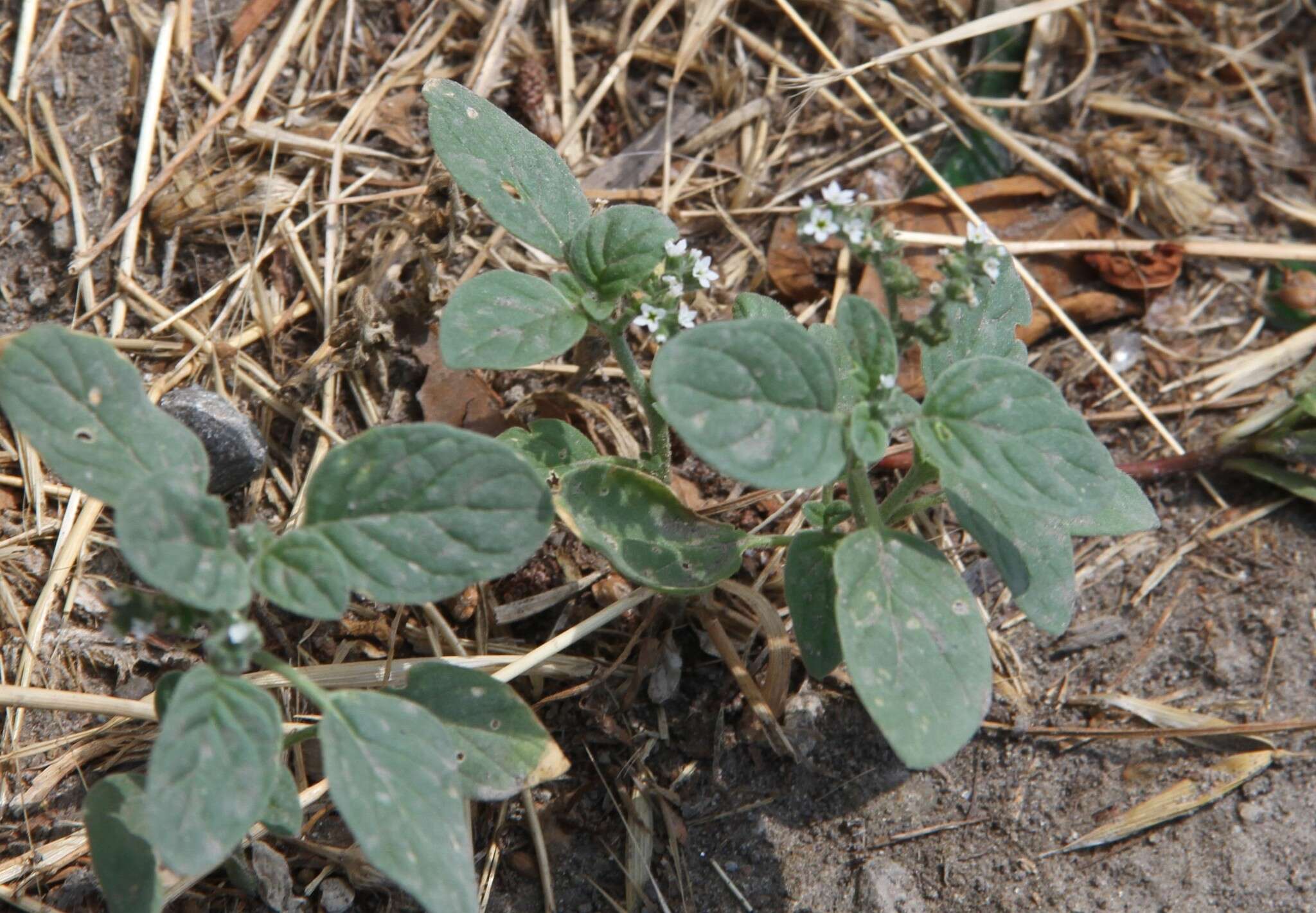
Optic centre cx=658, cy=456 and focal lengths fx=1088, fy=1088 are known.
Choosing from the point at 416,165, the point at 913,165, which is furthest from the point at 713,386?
the point at 913,165

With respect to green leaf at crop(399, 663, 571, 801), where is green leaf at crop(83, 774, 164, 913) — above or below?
above

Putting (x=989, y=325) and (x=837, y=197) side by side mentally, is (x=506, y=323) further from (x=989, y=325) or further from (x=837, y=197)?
(x=989, y=325)

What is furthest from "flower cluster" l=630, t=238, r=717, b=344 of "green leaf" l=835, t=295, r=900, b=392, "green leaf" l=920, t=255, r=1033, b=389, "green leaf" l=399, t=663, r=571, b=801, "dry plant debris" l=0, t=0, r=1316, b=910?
"green leaf" l=399, t=663, r=571, b=801

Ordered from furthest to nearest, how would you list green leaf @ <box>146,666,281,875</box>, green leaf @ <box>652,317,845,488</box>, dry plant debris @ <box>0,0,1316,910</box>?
dry plant debris @ <box>0,0,1316,910</box>, green leaf @ <box>652,317,845,488</box>, green leaf @ <box>146,666,281,875</box>

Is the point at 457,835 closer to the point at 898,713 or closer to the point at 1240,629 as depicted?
the point at 898,713

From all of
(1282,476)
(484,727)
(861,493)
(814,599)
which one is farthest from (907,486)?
(1282,476)

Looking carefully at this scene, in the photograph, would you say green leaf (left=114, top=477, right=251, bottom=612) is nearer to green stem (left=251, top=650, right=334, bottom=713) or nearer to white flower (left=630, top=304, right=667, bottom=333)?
green stem (left=251, top=650, right=334, bottom=713)
